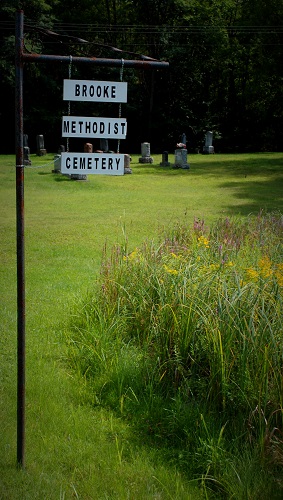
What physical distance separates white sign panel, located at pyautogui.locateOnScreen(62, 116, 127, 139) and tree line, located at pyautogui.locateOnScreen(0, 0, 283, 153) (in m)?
32.9

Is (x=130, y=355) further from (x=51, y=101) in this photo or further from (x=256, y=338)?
(x=51, y=101)

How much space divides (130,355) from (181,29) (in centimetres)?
3747

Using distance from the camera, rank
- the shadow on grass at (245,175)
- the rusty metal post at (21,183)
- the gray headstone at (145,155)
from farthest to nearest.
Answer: the gray headstone at (145,155), the shadow on grass at (245,175), the rusty metal post at (21,183)

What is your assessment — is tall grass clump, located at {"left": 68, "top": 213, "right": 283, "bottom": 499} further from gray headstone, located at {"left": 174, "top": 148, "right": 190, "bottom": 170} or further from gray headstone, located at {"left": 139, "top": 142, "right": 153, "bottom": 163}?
gray headstone, located at {"left": 139, "top": 142, "right": 153, "bottom": 163}

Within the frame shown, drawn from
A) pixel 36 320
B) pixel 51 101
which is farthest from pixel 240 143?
pixel 36 320

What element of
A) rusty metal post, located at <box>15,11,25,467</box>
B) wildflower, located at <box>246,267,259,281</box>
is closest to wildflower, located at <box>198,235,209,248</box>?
wildflower, located at <box>246,267,259,281</box>

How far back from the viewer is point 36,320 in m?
6.66

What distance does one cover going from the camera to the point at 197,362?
498cm

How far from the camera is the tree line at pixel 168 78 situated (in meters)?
37.3

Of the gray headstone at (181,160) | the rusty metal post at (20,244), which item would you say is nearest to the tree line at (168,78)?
the gray headstone at (181,160)

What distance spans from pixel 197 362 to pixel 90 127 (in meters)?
2.02

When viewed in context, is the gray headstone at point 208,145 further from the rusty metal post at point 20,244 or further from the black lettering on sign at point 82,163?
the rusty metal post at point 20,244

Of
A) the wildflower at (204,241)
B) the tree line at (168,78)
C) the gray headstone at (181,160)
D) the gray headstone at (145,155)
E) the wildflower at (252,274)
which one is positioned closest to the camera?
the wildflower at (252,274)

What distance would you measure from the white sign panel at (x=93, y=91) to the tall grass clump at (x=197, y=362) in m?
1.73
